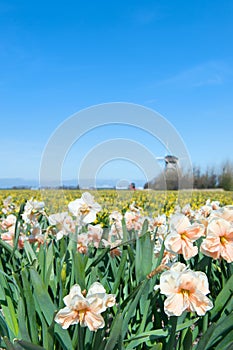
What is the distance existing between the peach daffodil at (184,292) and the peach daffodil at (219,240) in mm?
237

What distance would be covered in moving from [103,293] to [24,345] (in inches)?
12.0

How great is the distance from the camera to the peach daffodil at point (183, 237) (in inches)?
56.7

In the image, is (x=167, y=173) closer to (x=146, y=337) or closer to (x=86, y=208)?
(x=86, y=208)

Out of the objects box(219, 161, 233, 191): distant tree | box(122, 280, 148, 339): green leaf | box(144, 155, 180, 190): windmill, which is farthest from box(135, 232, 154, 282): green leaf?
box(219, 161, 233, 191): distant tree

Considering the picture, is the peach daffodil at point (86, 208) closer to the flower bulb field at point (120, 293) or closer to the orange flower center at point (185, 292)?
the flower bulb field at point (120, 293)

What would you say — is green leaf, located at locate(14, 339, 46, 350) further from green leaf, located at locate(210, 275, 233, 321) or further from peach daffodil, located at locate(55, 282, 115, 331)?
green leaf, located at locate(210, 275, 233, 321)

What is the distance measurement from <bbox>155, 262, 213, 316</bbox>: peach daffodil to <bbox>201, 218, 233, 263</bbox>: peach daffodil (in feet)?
0.78

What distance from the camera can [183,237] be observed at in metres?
1.47

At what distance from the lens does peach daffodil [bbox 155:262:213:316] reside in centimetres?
118

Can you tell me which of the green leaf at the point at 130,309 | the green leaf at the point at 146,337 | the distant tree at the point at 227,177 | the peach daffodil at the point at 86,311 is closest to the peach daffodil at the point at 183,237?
the green leaf at the point at 130,309

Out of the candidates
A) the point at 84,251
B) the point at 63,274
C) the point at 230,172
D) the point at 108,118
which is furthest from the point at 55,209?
the point at 230,172

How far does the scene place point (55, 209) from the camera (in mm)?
2189

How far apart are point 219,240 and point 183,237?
131 mm

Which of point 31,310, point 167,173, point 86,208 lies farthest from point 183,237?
point 167,173
